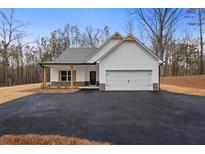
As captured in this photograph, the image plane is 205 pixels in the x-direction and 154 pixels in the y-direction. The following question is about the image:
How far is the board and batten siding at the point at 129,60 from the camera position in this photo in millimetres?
17859

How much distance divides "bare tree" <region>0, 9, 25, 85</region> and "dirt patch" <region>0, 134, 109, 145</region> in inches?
1064

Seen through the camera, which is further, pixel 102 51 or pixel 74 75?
pixel 102 51

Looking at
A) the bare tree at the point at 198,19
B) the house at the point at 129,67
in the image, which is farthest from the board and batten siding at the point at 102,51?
the bare tree at the point at 198,19

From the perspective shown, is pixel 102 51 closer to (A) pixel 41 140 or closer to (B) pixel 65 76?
(B) pixel 65 76

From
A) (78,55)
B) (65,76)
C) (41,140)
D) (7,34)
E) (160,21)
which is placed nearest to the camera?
(41,140)

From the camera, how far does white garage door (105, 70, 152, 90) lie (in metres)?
17.9

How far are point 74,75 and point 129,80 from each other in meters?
6.06

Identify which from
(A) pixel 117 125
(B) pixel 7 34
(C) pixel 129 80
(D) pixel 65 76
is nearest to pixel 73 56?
(D) pixel 65 76

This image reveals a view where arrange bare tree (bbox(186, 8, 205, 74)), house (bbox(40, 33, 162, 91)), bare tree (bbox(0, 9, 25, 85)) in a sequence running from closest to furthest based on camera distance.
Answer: house (bbox(40, 33, 162, 91))
bare tree (bbox(0, 9, 25, 85))
bare tree (bbox(186, 8, 205, 74))

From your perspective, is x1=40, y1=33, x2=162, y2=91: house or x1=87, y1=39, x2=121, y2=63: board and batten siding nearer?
x1=40, y1=33, x2=162, y2=91: house

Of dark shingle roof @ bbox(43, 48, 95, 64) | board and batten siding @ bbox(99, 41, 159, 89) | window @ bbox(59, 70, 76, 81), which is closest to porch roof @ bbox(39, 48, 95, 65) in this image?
dark shingle roof @ bbox(43, 48, 95, 64)

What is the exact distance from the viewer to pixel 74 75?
20953 millimetres

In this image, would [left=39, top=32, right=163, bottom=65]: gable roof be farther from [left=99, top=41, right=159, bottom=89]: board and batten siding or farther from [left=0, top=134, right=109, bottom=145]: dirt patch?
[left=0, top=134, right=109, bottom=145]: dirt patch

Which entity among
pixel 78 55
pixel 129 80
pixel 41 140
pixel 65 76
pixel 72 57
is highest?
pixel 78 55
